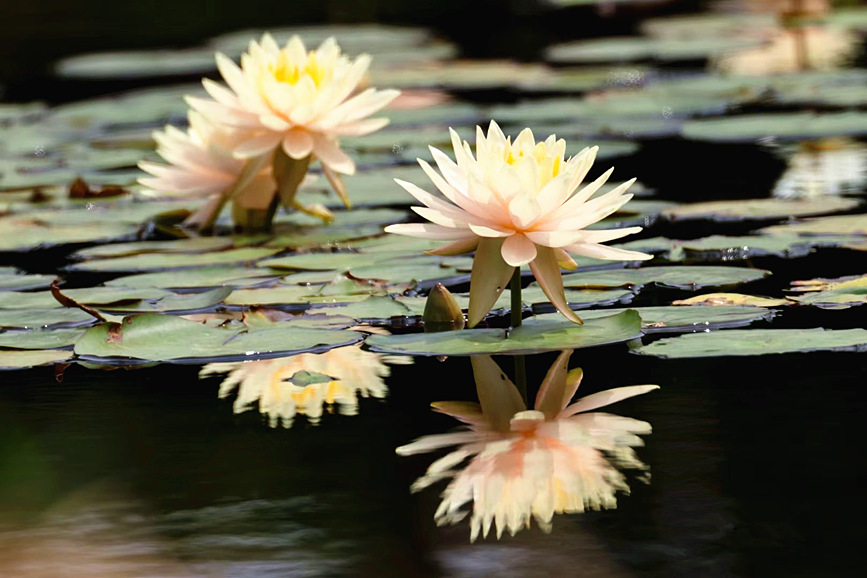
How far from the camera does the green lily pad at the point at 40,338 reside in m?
1.91

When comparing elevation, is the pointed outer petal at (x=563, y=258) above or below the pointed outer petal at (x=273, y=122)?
below

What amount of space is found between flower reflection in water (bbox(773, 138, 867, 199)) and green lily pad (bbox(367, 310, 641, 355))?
1.22 meters

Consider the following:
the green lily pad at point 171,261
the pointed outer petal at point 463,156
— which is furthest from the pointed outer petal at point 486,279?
the green lily pad at point 171,261

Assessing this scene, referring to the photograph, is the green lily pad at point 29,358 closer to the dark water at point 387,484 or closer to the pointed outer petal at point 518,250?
the dark water at point 387,484

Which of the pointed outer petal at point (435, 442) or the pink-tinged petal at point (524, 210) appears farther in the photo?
the pink-tinged petal at point (524, 210)

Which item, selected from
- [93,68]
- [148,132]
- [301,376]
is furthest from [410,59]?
[301,376]

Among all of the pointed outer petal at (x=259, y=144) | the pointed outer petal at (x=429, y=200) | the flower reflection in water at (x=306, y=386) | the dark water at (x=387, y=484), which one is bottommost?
the dark water at (x=387, y=484)

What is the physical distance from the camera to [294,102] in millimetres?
2561

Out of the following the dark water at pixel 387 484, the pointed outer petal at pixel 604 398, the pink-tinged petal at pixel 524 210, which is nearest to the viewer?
the dark water at pixel 387 484

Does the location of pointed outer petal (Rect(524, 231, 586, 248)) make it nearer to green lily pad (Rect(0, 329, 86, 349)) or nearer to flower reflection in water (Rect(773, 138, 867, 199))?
green lily pad (Rect(0, 329, 86, 349))

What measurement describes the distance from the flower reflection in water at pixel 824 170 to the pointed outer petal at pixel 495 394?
132 cm

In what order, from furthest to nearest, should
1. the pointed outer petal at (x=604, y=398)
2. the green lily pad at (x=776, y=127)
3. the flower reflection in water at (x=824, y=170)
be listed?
the green lily pad at (x=776, y=127) → the flower reflection in water at (x=824, y=170) → the pointed outer petal at (x=604, y=398)

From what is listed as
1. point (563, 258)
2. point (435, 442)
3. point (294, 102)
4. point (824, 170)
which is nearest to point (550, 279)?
point (563, 258)

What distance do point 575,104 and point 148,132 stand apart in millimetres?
1372
